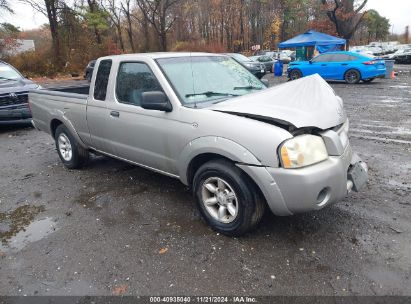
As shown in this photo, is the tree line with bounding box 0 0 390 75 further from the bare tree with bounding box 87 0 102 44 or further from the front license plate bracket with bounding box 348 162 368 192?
the front license plate bracket with bounding box 348 162 368 192

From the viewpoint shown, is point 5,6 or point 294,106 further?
point 5,6

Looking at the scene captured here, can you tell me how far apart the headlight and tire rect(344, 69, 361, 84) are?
14001 mm

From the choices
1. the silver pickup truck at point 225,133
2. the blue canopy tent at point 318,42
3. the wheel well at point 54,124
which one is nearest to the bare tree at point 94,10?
the blue canopy tent at point 318,42

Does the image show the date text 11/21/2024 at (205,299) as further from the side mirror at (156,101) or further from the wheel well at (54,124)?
the wheel well at (54,124)

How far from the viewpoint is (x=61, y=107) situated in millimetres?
5395

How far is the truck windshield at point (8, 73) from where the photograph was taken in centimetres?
950

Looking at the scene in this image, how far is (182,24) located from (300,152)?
5148 centimetres

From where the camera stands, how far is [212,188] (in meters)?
3.45

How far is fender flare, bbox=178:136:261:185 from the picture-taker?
9.96ft

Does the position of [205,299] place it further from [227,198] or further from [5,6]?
[5,6]

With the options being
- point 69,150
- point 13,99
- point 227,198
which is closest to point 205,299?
point 227,198

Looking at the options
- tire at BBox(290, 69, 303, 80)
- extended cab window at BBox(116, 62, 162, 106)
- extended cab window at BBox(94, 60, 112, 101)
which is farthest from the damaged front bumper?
tire at BBox(290, 69, 303, 80)

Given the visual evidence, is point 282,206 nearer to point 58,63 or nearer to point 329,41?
point 329,41

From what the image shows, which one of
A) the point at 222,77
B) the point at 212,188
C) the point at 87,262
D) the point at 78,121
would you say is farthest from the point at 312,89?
the point at 78,121
